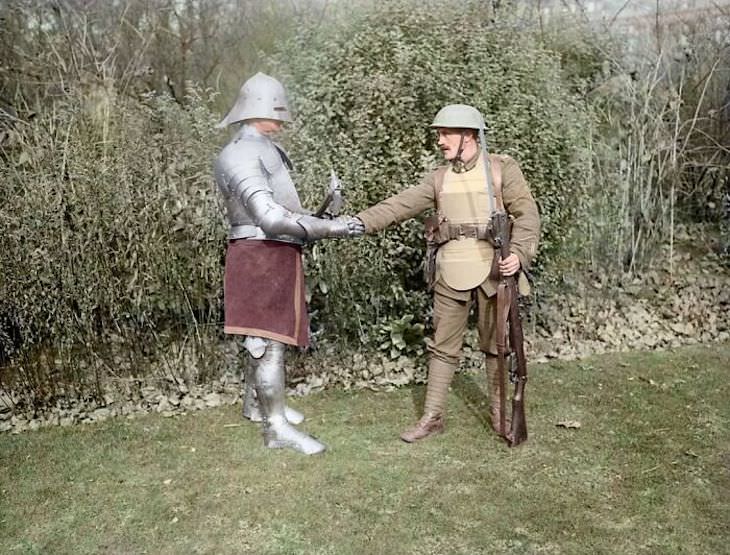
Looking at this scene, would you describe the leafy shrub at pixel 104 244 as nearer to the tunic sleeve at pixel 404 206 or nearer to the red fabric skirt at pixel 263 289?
the red fabric skirt at pixel 263 289

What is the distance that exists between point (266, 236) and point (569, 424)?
6.43ft

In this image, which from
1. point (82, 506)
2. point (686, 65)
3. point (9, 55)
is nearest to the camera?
point (82, 506)

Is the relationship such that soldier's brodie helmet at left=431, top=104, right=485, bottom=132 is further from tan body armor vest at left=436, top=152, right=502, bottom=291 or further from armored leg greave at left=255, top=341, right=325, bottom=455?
armored leg greave at left=255, top=341, right=325, bottom=455

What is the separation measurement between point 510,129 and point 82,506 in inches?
133

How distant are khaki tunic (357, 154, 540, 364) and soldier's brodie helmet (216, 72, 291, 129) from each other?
66cm

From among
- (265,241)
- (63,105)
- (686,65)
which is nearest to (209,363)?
(265,241)

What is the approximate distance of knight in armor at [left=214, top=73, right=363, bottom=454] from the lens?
356 centimetres

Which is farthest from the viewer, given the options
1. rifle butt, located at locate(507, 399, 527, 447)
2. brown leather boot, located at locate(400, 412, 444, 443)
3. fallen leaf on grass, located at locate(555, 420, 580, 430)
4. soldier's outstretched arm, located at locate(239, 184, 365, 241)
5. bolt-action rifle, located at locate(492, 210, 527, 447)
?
fallen leaf on grass, located at locate(555, 420, 580, 430)

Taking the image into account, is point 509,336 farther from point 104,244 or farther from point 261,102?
point 104,244

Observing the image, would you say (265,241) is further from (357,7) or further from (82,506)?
(357,7)

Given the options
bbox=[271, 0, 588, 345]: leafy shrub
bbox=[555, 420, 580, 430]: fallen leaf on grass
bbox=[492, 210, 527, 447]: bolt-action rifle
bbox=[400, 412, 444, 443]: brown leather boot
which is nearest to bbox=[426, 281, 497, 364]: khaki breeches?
bbox=[492, 210, 527, 447]: bolt-action rifle

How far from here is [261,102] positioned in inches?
145

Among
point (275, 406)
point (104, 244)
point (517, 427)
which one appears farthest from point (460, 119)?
point (104, 244)

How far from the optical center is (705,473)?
3.67 metres
